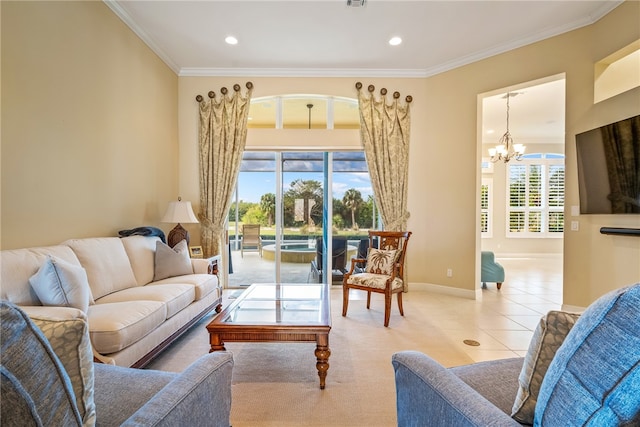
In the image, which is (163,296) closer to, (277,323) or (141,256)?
(141,256)

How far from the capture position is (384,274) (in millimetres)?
3518

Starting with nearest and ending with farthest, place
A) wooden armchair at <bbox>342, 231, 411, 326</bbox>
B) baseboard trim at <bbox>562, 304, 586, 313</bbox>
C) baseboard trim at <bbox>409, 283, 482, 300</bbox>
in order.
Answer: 1. wooden armchair at <bbox>342, 231, 411, 326</bbox>
2. baseboard trim at <bbox>562, 304, 586, 313</bbox>
3. baseboard trim at <bbox>409, 283, 482, 300</bbox>

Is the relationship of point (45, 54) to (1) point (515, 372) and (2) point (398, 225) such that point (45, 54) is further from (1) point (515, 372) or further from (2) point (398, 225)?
(2) point (398, 225)

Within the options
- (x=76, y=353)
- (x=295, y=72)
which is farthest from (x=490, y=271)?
(x=76, y=353)

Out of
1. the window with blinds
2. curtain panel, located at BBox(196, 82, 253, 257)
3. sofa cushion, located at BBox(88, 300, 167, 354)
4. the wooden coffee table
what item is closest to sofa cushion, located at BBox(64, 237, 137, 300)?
sofa cushion, located at BBox(88, 300, 167, 354)

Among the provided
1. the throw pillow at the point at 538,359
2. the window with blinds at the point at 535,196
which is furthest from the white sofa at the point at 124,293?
the window with blinds at the point at 535,196

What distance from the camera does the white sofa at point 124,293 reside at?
5.85 feet

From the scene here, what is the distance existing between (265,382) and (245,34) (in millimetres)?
3810

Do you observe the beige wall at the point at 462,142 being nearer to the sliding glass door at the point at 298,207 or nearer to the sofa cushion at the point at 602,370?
the sliding glass door at the point at 298,207

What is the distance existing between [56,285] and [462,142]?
4755mm

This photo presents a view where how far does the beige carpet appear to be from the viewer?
1.79 meters

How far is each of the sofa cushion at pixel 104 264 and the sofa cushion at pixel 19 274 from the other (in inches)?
15.3

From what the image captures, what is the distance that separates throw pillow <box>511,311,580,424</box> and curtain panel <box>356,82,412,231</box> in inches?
142

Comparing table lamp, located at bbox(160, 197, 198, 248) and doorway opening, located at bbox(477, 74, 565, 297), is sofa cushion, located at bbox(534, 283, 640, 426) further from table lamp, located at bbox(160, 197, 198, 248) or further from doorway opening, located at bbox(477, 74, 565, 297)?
doorway opening, located at bbox(477, 74, 565, 297)
